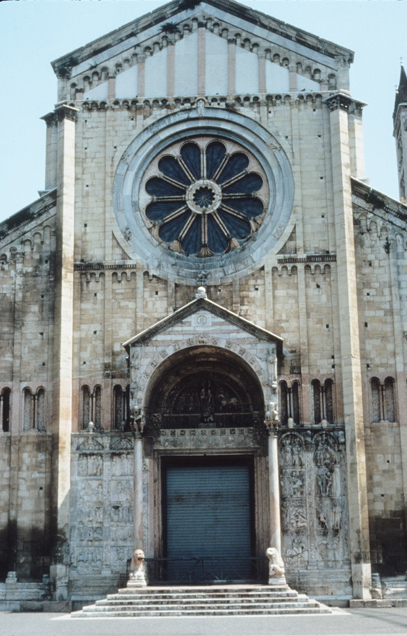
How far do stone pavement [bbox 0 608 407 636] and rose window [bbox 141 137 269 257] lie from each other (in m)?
10.2

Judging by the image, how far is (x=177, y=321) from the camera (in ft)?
79.1

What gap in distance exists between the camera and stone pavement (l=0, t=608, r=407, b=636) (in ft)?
56.2

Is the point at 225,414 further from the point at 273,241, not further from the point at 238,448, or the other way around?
the point at 273,241

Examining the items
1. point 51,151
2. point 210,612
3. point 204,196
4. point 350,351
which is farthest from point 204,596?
point 51,151

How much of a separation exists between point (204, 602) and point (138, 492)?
3263mm

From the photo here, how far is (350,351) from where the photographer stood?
956 inches

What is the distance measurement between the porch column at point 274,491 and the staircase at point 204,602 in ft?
4.52

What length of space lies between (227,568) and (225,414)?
3.86 m

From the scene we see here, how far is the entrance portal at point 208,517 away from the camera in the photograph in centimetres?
2400

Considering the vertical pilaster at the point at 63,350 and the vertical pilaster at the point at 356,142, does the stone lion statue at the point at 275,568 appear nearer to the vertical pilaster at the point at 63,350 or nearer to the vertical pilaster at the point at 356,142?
the vertical pilaster at the point at 63,350

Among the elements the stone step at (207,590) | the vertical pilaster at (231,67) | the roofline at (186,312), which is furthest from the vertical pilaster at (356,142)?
the stone step at (207,590)

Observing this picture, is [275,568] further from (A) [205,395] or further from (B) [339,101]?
(B) [339,101]

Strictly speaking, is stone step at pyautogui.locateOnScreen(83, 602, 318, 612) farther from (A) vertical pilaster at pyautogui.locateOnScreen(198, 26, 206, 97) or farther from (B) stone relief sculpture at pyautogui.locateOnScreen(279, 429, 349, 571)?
(A) vertical pilaster at pyautogui.locateOnScreen(198, 26, 206, 97)

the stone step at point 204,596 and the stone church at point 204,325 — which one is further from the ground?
the stone church at point 204,325
